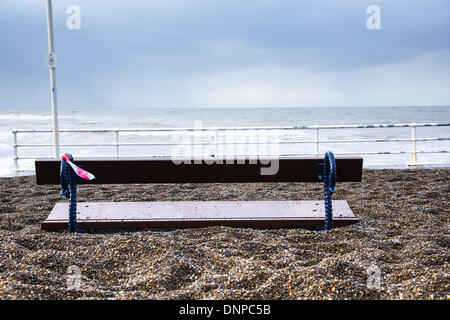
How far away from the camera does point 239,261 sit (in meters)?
2.39

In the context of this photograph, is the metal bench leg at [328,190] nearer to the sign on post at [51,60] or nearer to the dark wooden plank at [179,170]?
the dark wooden plank at [179,170]

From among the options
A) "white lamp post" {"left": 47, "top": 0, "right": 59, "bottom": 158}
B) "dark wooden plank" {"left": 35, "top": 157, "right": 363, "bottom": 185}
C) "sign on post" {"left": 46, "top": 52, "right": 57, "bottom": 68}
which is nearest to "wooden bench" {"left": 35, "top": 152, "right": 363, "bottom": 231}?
"dark wooden plank" {"left": 35, "top": 157, "right": 363, "bottom": 185}

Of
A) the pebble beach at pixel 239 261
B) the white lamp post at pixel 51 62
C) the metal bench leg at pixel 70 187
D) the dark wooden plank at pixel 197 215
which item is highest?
the white lamp post at pixel 51 62

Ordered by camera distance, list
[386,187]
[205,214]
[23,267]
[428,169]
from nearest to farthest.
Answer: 1. [23,267]
2. [205,214]
3. [386,187]
4. [428,169]

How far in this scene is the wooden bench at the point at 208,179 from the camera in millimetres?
2893

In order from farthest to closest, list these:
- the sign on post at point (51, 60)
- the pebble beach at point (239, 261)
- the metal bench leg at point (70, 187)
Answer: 1. the sign on post at point (51, 60)
2. the metal bench leg at point (70, 187)
3. the pebble beach at point (239, 261)

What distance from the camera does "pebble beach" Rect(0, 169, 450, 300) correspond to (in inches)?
78.7

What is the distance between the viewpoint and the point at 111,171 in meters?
2.91

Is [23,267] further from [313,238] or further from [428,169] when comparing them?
[428,169]

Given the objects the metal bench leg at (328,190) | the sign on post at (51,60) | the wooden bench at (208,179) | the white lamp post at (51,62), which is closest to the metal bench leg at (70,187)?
the wooden bench at (208,179)

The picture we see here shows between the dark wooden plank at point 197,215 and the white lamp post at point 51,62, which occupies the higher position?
the white lamp post at point 51,62

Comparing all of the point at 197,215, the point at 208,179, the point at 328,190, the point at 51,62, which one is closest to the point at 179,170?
the point at 208,179

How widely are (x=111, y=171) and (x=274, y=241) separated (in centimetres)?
121
